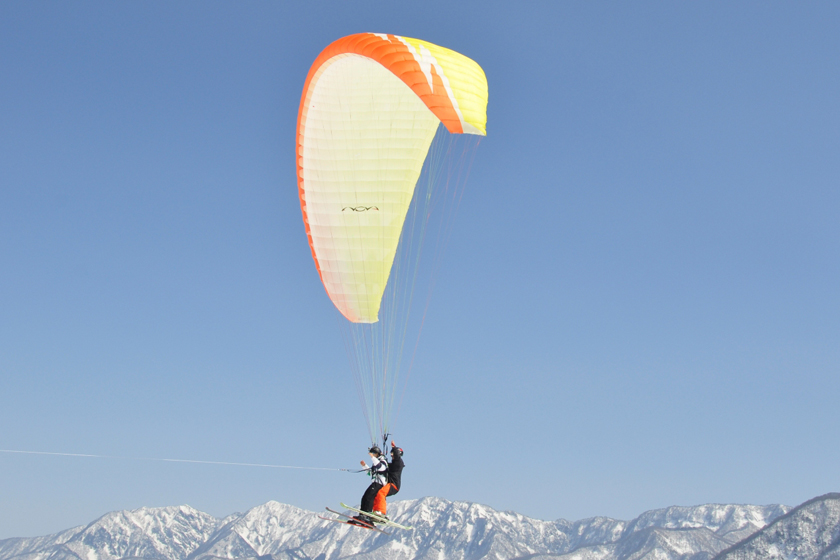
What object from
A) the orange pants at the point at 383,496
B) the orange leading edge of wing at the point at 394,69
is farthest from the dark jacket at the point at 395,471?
the orange leading edge of wing at the point at 394,69

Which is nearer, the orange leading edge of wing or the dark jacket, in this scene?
the orange leading edge of wing

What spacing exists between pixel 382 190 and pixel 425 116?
251 cm

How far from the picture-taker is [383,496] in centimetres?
2227

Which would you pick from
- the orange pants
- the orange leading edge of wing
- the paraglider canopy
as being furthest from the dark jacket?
the orange leading edge of wing

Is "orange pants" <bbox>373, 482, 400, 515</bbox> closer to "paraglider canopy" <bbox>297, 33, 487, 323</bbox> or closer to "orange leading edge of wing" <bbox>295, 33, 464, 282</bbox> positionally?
"paraglider canopy" <bbox>297, 33, 487, 323</bbox>

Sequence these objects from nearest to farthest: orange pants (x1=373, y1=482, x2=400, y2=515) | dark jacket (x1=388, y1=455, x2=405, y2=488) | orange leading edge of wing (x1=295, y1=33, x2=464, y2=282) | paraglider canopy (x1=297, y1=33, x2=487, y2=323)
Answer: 1. orange leading edge of wing (x1=295, y1=33, x2=464, y2=282)
2. orange pants (x1=373, y1=482, x2=400, y2=515)
3. dark jacket (x1=388, y1=455, x2=405, y2=488)
4. paraglider canopy (x1=297, y1=33, x2=487, y2=323)

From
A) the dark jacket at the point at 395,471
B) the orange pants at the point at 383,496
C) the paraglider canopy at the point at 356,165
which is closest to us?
the orange pants at the point at 383,496

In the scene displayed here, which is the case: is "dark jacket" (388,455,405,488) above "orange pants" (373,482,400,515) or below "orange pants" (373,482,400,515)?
above

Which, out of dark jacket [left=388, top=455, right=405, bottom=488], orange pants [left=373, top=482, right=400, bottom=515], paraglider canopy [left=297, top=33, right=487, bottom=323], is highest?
paraglider canopy [left=297, top=33, right=487, bottom=323]

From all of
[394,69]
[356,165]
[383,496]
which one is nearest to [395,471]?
[383,496]

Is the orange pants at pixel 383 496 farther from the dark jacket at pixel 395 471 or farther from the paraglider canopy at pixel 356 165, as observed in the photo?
the paraglider canopy at pixel 356 165

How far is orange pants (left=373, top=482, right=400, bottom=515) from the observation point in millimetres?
21906

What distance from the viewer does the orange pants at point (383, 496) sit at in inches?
862

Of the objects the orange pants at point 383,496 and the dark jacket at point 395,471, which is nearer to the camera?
the orange pants at point 383,496
